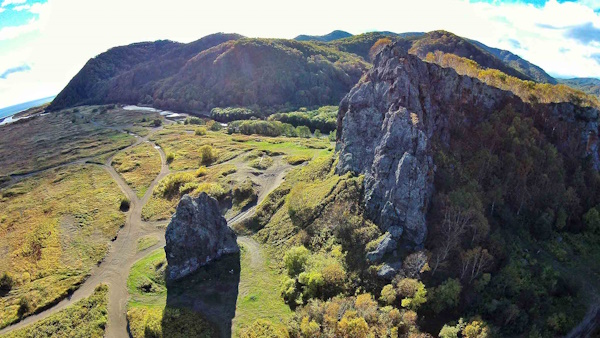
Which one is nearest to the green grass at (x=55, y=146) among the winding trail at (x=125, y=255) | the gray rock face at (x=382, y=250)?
the winding trail at (x=125, y=255)

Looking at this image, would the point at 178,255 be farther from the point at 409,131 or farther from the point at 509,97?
the point at 509,97

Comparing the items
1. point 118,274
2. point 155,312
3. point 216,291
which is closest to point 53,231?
point 118,274

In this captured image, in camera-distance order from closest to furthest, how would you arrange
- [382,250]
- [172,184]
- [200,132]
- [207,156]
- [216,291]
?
1. [382,250]
2. [216,291]
3. [172,184]
4. [207,156]
5. [200,132]

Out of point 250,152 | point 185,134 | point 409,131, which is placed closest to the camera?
point 409,131

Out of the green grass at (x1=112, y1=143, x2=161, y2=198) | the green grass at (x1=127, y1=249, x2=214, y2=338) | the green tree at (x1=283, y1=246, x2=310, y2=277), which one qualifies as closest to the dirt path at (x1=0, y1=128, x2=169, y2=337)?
the green grass at (x1=127, y1=249, x2=214, y2=338)

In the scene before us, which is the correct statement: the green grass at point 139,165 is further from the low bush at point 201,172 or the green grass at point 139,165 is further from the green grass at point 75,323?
the green grass at point 75,323

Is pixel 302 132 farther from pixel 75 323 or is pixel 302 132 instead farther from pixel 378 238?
pixel 75 323

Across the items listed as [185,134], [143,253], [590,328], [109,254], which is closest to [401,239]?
[590,328]
